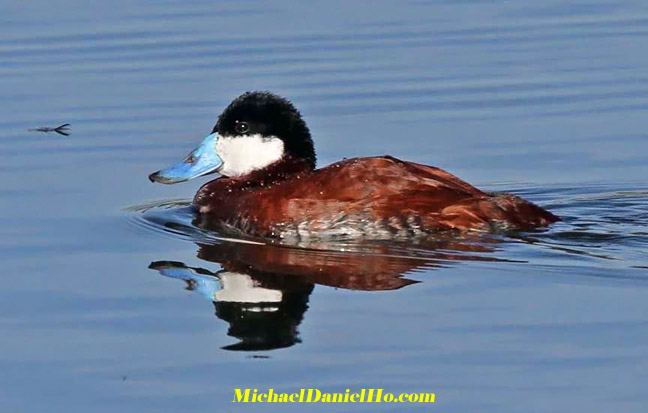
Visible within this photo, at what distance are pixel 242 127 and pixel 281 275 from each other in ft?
5.88

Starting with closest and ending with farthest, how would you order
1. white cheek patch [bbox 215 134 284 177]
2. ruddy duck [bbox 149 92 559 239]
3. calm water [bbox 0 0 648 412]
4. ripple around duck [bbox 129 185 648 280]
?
calm water [bbox 0 0 648 412] → ripple around duck [bbox 129 185 648 280] → ruddy duck [bbox 149 92 559 239] → white cheek patch [bbox 215 134 284 177]

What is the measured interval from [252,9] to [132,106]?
320 cm

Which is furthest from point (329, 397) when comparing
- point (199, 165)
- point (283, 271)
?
point (199, 165)

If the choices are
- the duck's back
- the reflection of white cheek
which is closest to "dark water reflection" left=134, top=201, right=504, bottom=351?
the reflection of white cheek

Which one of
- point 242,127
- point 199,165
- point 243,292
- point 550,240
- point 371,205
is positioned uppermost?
point 242,127

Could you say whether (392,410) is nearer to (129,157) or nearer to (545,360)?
(545,360)

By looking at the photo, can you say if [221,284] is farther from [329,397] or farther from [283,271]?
[329,397]

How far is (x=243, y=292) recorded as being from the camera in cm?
788

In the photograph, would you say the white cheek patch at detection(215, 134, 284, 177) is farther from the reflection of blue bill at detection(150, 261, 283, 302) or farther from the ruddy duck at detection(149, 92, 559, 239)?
the reflection of blue bill at detection(150, 261, 283, 302)

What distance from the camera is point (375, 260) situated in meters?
8.43

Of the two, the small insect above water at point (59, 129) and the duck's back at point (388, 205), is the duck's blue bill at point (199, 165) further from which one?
the small insect above water at point (59, 129)

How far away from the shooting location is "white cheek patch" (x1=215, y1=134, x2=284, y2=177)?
31.7 ft

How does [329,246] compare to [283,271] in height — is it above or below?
above

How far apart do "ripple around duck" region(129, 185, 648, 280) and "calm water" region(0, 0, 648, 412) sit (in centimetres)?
2
